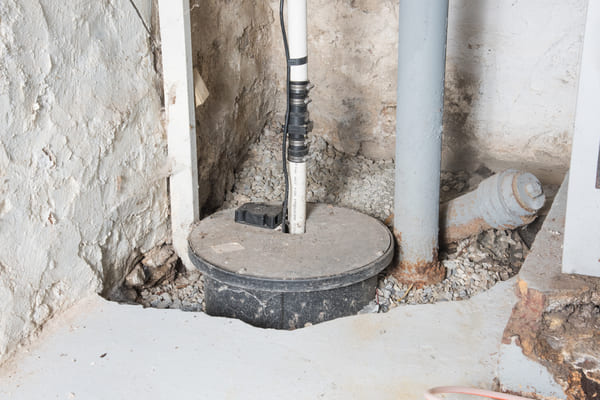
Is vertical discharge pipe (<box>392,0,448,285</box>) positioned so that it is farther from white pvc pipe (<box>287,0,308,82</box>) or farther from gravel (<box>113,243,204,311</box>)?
gravel (<box>113,243,204,311</box>)

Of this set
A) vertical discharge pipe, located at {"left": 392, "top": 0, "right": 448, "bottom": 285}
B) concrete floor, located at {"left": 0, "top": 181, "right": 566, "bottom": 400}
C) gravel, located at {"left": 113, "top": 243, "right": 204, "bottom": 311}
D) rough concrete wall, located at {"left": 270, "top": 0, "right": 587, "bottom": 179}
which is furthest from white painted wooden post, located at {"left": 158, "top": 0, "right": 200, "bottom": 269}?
rough concrete wall, located at {"left": 270, "top": 0, "right": 587, "bottom": 179}

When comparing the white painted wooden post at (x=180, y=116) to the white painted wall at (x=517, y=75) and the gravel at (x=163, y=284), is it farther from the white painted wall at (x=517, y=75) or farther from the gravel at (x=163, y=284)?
the white painted wall at (x=517, y=75)

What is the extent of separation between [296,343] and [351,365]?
168mm

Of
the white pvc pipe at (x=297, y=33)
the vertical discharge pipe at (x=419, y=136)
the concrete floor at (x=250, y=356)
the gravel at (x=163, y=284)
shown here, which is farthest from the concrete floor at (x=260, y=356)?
the white pvc pipe at (x=297, y=33)

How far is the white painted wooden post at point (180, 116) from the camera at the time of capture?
6.75 feet

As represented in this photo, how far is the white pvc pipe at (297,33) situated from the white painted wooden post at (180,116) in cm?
36

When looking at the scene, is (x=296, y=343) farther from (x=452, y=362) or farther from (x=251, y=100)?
(x=251, y=100)

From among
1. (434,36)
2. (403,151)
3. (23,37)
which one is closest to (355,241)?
(403,151)

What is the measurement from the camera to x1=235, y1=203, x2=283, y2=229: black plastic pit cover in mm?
2258

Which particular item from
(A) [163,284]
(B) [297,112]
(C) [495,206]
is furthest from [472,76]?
(A) [163,284]

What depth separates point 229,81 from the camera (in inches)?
102

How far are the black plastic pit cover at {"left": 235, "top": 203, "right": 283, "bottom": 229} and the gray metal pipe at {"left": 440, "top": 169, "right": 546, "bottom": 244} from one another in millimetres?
644

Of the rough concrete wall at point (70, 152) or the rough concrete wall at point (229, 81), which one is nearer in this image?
the rough concrete wall at point (70, 152)

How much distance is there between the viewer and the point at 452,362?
5.28ft
